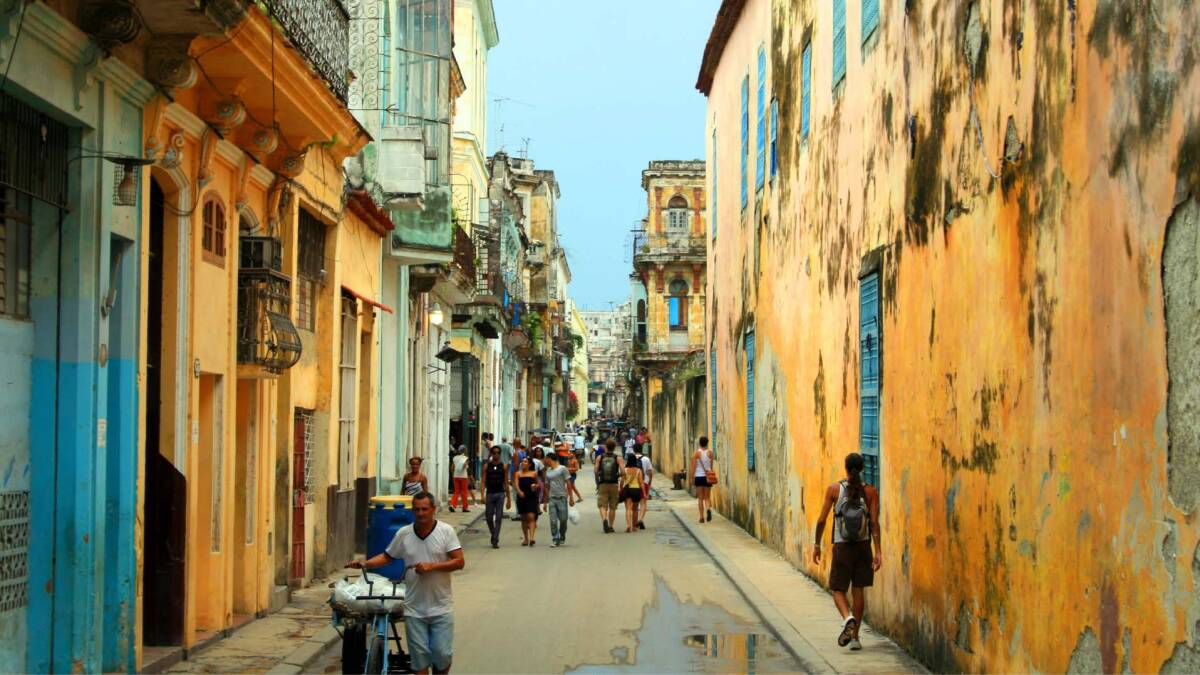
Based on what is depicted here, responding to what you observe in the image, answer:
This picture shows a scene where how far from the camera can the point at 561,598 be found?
642 inches


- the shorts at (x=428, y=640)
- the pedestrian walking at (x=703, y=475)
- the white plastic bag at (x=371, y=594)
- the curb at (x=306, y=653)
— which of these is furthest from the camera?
the pedestrian walking at (x=703, y=475)

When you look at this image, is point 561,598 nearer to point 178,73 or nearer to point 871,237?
point 871,237

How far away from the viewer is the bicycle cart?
974 cm

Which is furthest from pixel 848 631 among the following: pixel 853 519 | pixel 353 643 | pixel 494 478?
pixel 494 478

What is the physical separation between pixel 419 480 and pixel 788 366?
17.4 feet

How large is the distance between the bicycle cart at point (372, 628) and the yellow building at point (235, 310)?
1631mm

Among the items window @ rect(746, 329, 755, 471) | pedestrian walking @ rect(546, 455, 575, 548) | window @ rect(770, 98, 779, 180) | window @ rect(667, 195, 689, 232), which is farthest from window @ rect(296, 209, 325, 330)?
window @ rect(667, 195, 689, 232)

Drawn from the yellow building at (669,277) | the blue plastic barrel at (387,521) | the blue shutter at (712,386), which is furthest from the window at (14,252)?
the yellow building at (669,277)

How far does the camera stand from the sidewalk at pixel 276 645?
1133cm

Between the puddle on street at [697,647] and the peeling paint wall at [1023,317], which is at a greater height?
the peeling paint wall at [1023,317]

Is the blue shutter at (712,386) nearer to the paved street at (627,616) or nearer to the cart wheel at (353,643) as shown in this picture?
the paved street at (627,616)

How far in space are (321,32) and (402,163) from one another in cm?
742

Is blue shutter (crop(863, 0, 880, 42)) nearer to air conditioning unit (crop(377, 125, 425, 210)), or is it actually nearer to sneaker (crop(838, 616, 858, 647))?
sneaker (crop(838, 616, 858, 647))

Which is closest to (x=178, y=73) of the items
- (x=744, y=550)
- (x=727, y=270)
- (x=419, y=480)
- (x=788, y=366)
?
(x=419, y=480)
